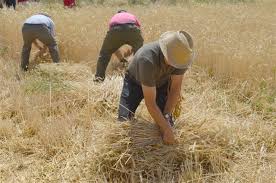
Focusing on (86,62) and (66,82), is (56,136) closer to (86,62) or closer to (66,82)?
(66,82)

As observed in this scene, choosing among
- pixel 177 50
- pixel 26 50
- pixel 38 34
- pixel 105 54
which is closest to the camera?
pixel 177 50

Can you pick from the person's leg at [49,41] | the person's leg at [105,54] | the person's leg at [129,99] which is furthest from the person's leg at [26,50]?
the person's leg at [129,99]

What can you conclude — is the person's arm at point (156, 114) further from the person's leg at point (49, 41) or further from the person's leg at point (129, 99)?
the person's leg at point (49, 41)

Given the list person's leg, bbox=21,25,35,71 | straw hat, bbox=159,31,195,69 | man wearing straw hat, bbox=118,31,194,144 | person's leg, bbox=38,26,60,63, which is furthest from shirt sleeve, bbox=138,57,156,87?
person's leg, bbox=21,25,35,71

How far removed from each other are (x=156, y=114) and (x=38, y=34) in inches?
138

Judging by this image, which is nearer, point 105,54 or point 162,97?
point 162,97

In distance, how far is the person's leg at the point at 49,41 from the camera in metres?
6.38

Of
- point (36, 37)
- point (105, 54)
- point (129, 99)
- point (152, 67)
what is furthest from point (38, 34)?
point (152, 67)

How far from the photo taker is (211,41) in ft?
21.2

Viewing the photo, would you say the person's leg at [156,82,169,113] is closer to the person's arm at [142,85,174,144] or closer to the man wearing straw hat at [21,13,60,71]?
the person's arm at [142,85,174,144]

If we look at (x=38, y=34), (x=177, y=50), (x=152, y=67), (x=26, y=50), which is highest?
(x=177, y=50)

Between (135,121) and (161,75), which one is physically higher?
(161,75)

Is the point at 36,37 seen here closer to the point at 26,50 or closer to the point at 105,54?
the point at 26,50

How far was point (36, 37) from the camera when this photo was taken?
6.45m
